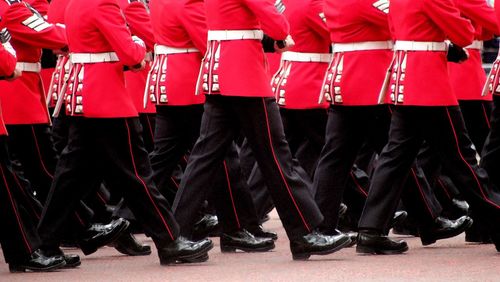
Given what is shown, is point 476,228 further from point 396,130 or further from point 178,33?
point 178,33

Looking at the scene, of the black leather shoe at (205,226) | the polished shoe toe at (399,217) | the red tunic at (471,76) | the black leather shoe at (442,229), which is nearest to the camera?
the black leather shoe at (442,229)

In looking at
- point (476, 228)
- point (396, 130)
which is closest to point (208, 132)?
point (396, 130)

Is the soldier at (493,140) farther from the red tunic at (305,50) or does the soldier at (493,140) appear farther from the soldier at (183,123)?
the soldier at (183,123)

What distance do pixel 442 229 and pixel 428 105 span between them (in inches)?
39.8

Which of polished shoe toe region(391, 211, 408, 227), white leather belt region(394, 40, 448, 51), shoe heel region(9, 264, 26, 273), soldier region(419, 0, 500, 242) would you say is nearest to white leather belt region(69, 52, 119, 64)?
shoe heel region(9, 264, 26, 273)

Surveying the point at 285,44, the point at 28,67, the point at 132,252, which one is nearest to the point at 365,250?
the point at 285,44

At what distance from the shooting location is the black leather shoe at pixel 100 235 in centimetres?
814

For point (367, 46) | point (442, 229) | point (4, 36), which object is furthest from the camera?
point (442, 229)

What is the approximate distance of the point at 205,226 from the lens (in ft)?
29.6

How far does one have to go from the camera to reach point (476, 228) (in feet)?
28.2

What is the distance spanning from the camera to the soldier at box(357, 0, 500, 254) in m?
7.62

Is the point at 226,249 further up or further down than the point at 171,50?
further down

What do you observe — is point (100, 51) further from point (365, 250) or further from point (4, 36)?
point (365, 250)

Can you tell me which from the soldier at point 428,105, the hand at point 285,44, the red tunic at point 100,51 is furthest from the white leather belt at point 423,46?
the red tunic at point 100,51
